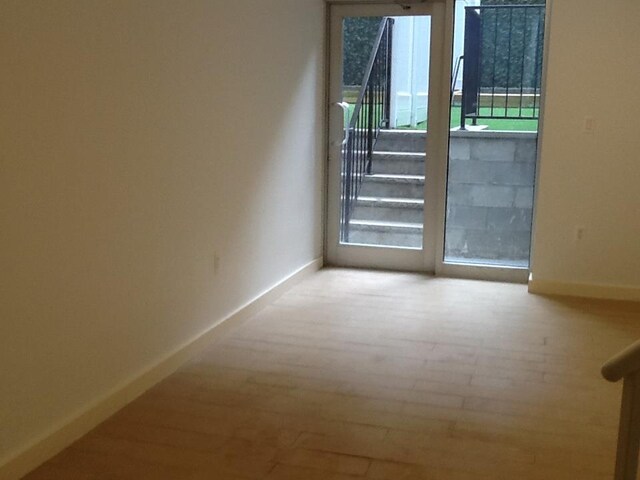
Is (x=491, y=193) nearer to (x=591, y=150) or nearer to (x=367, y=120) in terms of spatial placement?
(x=591, y=150)

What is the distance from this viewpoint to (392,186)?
5.32m

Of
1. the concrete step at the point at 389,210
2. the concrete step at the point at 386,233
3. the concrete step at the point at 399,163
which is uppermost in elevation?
the concrete step at the point at 399,163

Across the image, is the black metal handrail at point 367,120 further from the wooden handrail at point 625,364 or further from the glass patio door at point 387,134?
the wooden handrail at point 625,364

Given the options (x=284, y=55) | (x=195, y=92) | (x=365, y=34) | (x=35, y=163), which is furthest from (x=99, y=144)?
(x=365, y=34)

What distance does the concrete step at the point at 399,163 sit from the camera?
522 centimetres

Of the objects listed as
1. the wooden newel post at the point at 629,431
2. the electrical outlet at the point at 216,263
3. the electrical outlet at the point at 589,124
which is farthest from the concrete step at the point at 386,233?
the wooden newel post at the point at 629,431

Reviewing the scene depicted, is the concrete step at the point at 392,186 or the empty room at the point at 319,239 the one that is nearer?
the empty room at the point at 319,239

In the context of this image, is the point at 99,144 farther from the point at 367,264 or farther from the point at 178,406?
the point at 367,264

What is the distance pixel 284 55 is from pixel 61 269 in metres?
2.40

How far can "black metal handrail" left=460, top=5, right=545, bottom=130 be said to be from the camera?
4.75 meters

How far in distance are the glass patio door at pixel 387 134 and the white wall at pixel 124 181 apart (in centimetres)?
85

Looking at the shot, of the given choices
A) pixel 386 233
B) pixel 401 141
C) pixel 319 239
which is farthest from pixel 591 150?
pixel 319 239

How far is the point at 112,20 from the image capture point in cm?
270

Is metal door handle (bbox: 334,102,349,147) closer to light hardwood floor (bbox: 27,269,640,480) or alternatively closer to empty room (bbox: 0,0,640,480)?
empty room (bbox: 0,0,640,480)
